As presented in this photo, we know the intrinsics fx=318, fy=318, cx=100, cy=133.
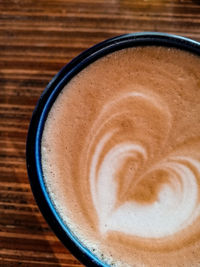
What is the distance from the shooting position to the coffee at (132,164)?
90 centimetres

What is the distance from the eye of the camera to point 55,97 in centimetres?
94

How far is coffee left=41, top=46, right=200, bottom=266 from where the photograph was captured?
0.90 metres

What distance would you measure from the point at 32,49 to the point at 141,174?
58cm

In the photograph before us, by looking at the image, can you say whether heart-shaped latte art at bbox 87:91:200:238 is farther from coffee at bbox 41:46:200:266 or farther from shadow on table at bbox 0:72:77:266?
shadow on table at bbox 0:72:77:266

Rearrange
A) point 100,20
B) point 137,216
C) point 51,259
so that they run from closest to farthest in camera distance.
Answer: point 137,216 < point 51,259 < point 100,20

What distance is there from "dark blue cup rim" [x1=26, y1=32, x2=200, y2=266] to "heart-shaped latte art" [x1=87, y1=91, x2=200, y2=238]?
0.41 ft

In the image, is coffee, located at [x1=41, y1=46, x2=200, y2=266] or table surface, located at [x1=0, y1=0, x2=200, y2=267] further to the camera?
table surface, located at [x1=0, y1=0, x2=200, y2=267]

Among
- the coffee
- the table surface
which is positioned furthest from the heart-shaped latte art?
the table surface

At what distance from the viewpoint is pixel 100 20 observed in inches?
43.8

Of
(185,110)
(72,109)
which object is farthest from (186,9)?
→ (72,109)

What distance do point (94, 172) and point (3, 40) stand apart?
1.93ft

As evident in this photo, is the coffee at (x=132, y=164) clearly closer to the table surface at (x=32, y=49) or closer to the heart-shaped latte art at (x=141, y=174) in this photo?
the heart-shaped latte art at (x=141, y=174)

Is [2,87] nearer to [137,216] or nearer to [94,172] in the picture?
[94,172]

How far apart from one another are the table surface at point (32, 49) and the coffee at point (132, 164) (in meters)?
0.18
